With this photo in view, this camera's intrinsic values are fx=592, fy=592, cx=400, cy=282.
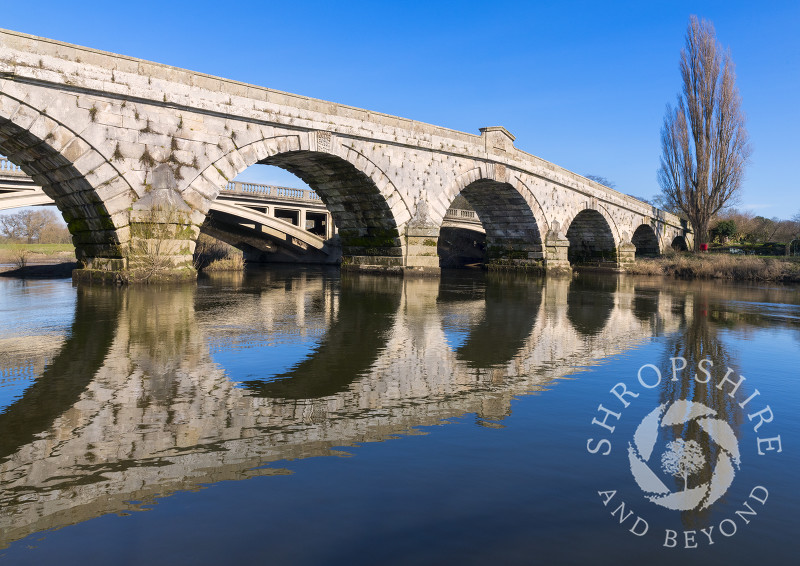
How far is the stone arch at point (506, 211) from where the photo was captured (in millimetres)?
25141

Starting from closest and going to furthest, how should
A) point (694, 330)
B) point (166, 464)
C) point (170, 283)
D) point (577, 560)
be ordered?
point (577, 560) < point (166, 464) < point (694, 330) < point (170, 283)

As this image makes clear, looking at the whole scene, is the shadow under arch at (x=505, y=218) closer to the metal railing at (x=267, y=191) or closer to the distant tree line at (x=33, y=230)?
the metal railing at (x=267, y=191)

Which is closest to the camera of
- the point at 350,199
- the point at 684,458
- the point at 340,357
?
the point at 684,458

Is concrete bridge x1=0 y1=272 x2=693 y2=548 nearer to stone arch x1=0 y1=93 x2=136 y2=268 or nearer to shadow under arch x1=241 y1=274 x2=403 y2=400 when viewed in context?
shadow under arch x1=241 y1=274 x2=403 y2=400

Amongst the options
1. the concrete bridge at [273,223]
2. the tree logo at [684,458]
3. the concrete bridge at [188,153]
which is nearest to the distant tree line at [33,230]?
the concrete bridge at [273,223]

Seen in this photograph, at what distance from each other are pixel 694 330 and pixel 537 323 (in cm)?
237

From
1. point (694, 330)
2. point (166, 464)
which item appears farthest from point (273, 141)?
point (166, 464)

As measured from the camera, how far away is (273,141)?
16.6m

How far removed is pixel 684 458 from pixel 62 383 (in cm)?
457

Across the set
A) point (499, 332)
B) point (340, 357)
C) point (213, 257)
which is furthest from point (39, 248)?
point (340, 357)

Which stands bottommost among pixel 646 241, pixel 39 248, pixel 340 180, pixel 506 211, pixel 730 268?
pixel 730 268

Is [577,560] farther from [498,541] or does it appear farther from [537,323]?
[537,323]

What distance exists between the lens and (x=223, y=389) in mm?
4727

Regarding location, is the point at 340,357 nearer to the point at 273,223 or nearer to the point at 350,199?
the point at 350,199
